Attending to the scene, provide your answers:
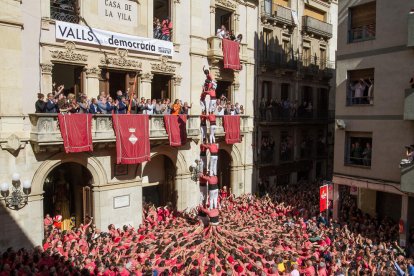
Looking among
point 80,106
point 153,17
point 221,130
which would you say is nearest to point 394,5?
point 221,130

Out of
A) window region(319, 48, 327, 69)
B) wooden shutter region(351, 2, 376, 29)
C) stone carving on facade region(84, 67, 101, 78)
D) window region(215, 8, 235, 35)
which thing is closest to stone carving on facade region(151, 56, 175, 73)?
stone carving on facade region(84, 67, 101, 78)

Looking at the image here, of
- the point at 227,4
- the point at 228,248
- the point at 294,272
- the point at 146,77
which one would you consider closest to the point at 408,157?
the point at 294,272

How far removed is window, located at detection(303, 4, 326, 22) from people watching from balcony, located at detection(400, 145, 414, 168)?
61.7ft

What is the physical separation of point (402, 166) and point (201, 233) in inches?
385

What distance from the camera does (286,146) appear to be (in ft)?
99.8

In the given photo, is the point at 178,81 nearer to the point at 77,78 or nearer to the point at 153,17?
the point at 153,17

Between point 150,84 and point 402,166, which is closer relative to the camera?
point 402,166

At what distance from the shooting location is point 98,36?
18.7m

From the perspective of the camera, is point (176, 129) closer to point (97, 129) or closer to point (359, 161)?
point (97, 129)

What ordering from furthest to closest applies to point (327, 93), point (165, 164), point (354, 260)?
point (327, 93) < point (165, 164) < point (354, 260)

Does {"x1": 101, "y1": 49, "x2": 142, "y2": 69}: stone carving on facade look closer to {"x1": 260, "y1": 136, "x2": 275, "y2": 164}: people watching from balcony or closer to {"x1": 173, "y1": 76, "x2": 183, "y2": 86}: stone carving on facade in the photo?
{"x1": 173, "y1": 76, "x2": 183, "y2": 86}: stone carving on facade

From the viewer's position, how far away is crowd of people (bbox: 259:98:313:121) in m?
28.2

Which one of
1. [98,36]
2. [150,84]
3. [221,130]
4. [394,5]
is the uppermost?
[394,5]

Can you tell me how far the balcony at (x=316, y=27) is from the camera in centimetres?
3166
